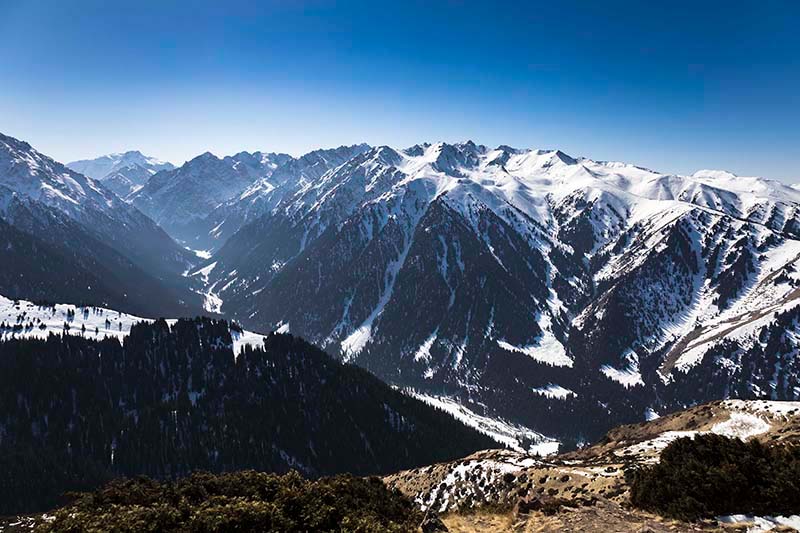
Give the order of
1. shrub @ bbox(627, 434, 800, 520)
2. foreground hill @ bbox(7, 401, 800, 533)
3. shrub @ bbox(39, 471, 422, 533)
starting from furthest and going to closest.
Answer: shrub @ bbox(627, 434, 800, 520) → foreground hill @ bbox(7, 401, 800, 533) → shrub @ bbox(39, 471, 422, 533)

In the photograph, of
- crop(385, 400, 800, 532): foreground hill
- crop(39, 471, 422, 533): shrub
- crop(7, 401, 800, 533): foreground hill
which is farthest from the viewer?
crop(385, 400, 800, 532): foreground hill

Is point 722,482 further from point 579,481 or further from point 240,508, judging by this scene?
point 240,508

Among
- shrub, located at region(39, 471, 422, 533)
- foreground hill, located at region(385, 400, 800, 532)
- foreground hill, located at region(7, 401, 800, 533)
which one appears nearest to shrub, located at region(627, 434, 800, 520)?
foreground hill, located at region(7, 401, 800, 533)

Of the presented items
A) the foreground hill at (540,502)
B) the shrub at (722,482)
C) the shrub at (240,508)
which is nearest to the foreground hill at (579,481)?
the foreground hill at (540,502)

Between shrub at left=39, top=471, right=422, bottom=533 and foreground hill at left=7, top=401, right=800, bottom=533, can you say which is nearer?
shrub at left=39, top=471, right=422, bottom=533

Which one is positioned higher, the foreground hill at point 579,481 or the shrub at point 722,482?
the shrub at point 722,482

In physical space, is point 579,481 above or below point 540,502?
below

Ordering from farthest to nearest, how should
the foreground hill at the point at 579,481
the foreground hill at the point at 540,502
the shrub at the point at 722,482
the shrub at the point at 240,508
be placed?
the foreground hill at the point at 579,481 < the shrub at the point at 722,482 < the foreground hill at the point at 540,502 < the shrub at the point at 240,508

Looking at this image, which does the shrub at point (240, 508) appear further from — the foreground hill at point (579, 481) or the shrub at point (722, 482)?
the shrub at point (722, 482)

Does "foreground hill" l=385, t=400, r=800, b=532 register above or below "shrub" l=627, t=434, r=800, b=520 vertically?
below

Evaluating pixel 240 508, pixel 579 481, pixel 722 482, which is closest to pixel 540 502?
pixel 722 482

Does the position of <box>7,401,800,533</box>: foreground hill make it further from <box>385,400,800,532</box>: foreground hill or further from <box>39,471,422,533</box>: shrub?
<box>385,400,800,532</box>: foreground hill

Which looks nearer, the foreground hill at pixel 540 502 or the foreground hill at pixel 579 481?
the foreground hill at pixel 540 502

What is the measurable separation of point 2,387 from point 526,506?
738 ft
